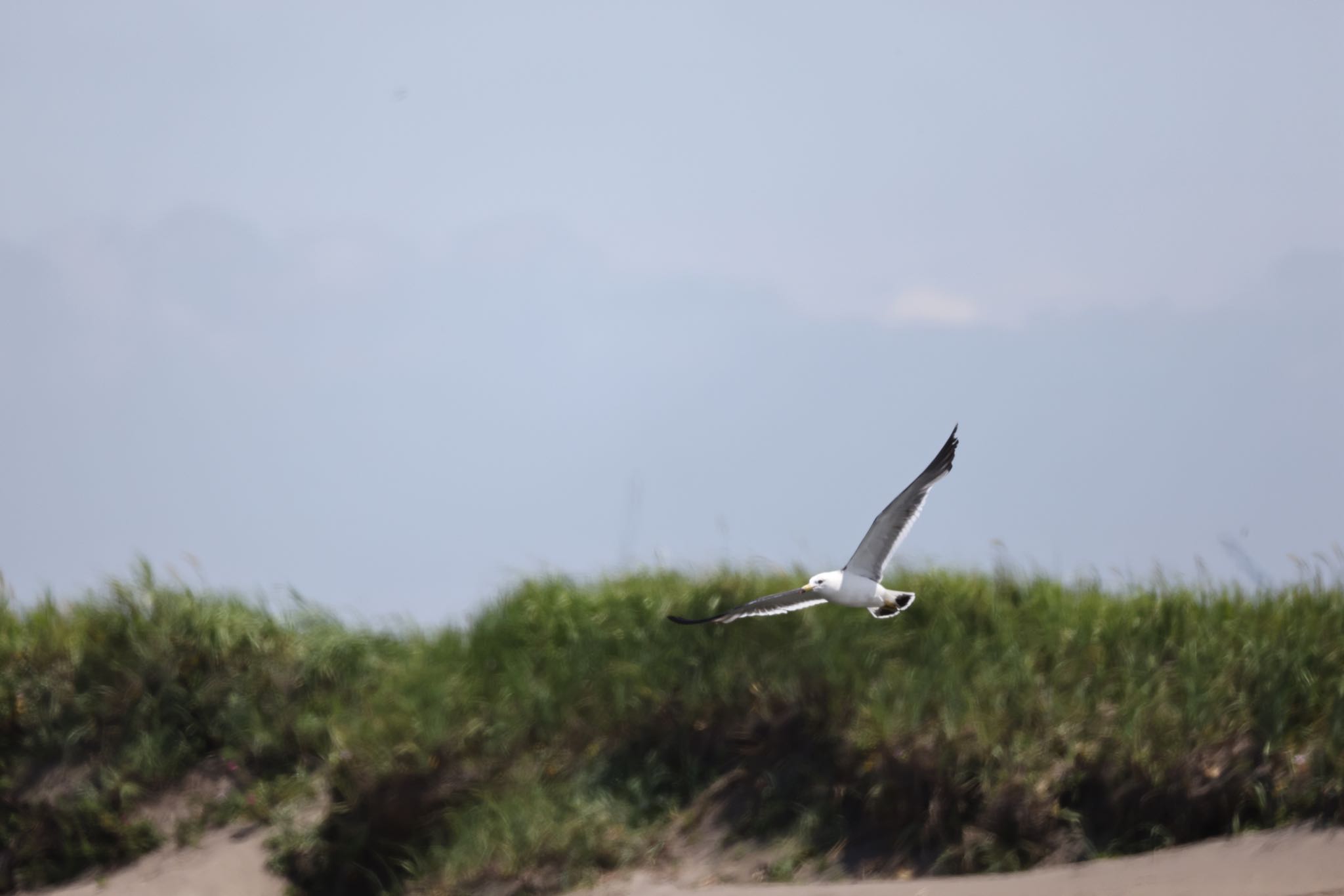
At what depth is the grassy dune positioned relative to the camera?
8.27m

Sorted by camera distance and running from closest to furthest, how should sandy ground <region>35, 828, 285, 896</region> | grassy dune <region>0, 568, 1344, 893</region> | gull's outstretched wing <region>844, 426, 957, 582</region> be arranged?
gull's outstretched wing <region>844, 426, 957, 582</region> → grassy dune <region>0, 568, 1344, 893</region> → sandy ground <region>35, 828, 285, 896</region>

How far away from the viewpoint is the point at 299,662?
417 inches

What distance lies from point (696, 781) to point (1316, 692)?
3.94m

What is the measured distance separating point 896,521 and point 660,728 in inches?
139

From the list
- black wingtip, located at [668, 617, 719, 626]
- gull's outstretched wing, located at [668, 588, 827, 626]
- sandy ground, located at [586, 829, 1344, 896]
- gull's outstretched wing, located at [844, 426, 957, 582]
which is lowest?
sandy ground, located at [586, 829, 1344, 896]

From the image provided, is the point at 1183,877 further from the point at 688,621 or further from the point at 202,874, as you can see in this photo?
the point at 202,874

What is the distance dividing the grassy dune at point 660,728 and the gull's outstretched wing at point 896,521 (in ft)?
7.38

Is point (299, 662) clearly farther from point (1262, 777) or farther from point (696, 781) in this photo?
point (1262, 777)

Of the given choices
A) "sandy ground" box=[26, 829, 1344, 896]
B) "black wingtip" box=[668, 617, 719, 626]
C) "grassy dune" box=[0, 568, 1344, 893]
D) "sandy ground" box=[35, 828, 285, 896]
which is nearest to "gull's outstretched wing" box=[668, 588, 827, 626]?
"black wingtip" box=[668, 617, 719, 626]

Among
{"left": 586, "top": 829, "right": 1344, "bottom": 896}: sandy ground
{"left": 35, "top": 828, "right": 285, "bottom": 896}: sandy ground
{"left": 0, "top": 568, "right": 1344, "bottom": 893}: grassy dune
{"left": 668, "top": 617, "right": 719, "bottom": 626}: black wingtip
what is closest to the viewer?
{"left": 668, "top": 617, "right": 719, "bottom": 626}: black wingtip

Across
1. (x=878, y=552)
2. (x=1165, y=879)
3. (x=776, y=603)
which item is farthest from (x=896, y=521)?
(x=1165, y=879)

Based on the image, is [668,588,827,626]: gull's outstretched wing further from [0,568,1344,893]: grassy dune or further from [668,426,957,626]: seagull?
[0,568,1344,893]: grassy dune

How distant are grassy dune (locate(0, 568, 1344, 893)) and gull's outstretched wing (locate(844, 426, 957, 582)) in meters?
2.25

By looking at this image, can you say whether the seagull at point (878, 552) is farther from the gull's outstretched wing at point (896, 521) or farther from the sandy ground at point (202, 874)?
the sandy ground at point (202, 874)
